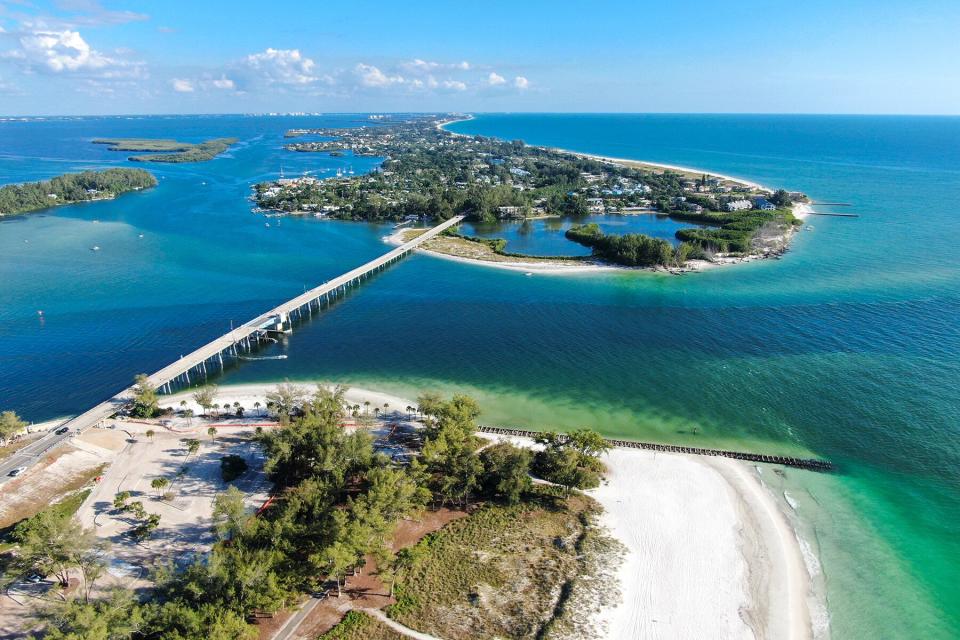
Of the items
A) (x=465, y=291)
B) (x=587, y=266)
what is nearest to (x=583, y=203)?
(x=587, y=266)

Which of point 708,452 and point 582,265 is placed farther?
point 582,265

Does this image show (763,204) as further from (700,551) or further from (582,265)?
(700,551)

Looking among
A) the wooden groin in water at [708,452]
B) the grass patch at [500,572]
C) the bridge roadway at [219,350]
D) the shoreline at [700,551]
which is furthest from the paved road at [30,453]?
the shoreline at [700,551]

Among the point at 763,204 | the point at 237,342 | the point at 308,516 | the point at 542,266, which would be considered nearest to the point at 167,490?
the point at 308,516

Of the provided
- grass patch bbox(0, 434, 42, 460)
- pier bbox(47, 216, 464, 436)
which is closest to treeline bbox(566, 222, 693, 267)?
pier bbox(47, 216, 464, 436)

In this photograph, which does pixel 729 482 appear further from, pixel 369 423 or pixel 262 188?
pixel 262 188

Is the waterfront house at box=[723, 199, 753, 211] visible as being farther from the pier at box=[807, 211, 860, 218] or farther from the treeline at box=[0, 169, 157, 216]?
the treeline at box=[0, 169, 157, 216]
